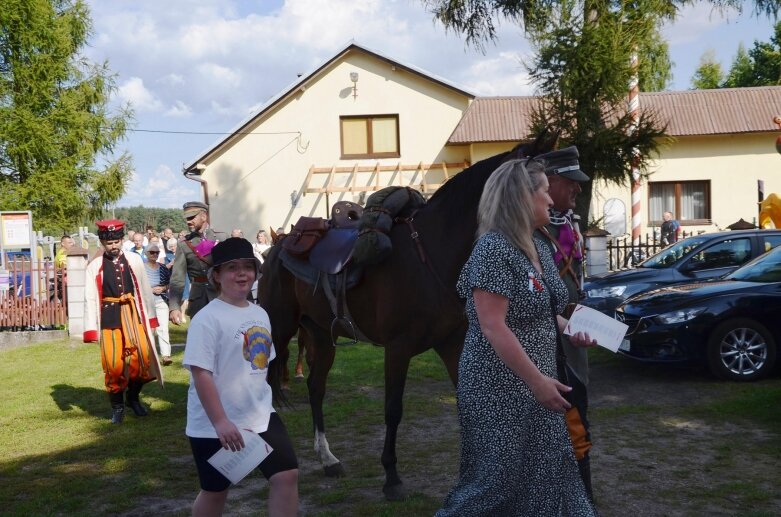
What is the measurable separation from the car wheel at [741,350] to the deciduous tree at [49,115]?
77.2ft

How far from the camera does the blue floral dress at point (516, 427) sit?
10.7 ft

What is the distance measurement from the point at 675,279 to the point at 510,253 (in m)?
9.38

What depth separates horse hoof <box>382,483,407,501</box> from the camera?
5.49 m

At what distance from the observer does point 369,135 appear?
97.8 ft

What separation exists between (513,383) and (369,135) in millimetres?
27050

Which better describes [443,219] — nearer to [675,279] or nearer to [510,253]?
[510,253]

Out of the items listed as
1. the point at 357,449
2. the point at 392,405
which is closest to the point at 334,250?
the point at 392,405

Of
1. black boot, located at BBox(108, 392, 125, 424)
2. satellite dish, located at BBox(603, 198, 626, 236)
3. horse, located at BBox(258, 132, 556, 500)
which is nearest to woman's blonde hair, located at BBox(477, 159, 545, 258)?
horse, located at BBox(258, 132, 556, 500)

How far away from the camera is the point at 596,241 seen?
16625 mm

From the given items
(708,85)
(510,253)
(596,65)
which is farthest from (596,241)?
(708,85)

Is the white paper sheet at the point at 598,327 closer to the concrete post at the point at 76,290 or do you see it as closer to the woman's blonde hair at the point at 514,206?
the woman's blonde hair at the point at 514,206

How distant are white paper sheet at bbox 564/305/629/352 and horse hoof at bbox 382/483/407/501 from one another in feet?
7.08

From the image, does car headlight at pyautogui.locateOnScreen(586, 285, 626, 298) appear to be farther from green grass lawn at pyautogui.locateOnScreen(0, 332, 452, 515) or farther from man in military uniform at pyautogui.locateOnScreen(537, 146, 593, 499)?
man in military uniform at pyautogui.locateOnScreen(537, 146, 593, 499)

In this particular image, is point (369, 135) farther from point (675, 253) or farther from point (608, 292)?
point (608, 292)
